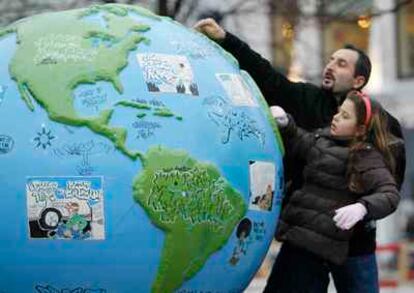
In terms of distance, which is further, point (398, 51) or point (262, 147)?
point (398, 51)

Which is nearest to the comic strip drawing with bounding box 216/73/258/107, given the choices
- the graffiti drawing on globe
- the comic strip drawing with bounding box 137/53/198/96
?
the graffiti drawing on globe

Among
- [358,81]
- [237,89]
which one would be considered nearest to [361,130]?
[358,81]

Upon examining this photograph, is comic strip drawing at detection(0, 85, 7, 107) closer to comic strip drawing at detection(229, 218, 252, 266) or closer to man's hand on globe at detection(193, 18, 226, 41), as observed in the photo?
comic strip drawing at detection(229, 218, 252, 266)

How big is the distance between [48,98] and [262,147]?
0.96 m

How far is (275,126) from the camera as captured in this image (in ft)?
16.5

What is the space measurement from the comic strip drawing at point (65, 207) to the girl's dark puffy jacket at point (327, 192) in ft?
3.72

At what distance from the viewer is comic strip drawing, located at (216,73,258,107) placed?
4.72 meters

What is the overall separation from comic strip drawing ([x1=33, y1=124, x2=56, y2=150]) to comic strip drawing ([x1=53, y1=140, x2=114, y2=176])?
0.15 feet

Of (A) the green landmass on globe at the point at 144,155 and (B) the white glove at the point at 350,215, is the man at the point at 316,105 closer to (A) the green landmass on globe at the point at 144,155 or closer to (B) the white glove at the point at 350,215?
(B) the white glove at the point at 350,215

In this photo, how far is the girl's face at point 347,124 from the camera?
515 centimetres

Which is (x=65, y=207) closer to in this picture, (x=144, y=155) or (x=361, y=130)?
(x=144, y=155)

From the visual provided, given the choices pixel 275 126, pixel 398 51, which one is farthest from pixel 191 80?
pixel 398 51

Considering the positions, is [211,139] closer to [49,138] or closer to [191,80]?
[191,80]

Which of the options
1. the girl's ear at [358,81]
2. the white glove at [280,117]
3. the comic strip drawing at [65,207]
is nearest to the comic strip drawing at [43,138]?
the comic strip drawing at [65,207]
